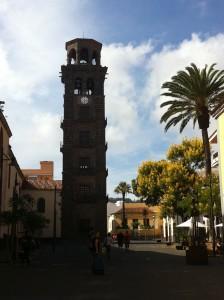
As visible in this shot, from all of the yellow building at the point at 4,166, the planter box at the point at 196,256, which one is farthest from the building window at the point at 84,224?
the planter box at the point at 196,256

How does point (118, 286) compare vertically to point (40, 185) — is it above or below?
below

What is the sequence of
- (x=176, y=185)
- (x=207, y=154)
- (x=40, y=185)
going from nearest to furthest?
(x=207, y=154) < (x=176, y=185) < (x=40, y=185)

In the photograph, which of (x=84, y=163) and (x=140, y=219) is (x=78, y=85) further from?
(x=140, y=219)

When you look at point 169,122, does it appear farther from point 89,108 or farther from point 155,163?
point 89,108

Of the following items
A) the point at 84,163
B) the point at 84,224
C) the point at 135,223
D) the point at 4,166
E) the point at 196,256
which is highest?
the point at 84,163

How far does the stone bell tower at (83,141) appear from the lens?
64375 mm

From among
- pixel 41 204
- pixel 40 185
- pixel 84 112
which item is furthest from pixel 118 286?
pixel 40 185

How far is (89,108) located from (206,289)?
5601 cm

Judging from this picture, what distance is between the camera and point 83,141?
221 feet

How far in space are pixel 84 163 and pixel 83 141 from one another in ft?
10.9

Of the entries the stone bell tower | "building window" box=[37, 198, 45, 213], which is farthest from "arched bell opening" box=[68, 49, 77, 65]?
"building window" box=[37, 198, 45, 213]

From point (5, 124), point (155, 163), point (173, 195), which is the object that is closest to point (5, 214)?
point (5, 124)

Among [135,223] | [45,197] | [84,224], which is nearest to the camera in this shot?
[84,224]

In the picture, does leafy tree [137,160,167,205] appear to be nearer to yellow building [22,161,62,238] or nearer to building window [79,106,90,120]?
building window [79,106,90,120]
